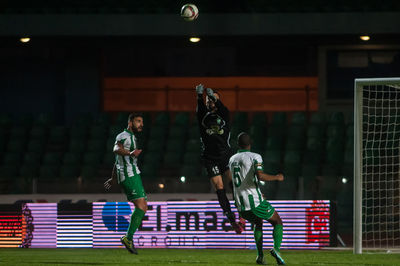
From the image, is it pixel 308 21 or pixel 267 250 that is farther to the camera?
pixel 308 21

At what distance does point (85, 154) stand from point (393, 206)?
271 inches

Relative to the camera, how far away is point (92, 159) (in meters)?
18.7

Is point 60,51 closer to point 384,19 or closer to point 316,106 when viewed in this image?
point 316,106

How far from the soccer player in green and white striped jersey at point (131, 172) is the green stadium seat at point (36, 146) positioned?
804 centimetres

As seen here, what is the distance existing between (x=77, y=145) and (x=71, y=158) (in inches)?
21.3

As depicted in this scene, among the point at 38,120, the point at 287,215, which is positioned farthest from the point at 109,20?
the point at 287,215

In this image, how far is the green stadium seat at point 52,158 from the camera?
18875 millimetres

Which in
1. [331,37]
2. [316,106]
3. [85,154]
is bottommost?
[85,154]

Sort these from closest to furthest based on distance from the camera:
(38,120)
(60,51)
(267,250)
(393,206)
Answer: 1. (267,250)
2. (393,206)
3. (38,120)
4. (60,51)

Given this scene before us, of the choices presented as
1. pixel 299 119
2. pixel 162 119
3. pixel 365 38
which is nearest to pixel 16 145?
pixel 162 119

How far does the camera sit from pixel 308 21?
19188mm

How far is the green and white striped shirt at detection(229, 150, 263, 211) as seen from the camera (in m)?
9.96

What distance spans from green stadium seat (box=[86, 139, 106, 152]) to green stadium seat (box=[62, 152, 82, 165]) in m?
0.32

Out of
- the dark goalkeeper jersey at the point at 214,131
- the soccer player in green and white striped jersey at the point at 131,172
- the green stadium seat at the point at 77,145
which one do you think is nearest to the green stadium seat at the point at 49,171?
A: the green stadium seat at the point at 77,145
